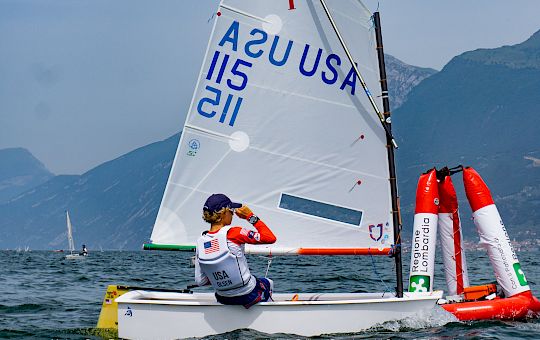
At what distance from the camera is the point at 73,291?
78.4 ft

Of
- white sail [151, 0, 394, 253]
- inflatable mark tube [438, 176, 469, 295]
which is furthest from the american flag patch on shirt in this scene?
inflatable mark tube [438, 176, 469, 295]

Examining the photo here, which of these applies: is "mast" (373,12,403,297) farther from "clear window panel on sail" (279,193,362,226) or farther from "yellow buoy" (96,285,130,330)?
"yellow buoy" (96,285,130,330)

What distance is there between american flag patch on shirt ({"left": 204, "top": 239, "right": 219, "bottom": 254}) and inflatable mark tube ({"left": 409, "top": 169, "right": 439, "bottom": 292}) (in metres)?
4.46

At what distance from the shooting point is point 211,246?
12.1 m

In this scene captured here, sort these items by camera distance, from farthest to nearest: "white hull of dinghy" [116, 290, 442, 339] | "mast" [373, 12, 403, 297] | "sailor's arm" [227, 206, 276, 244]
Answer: "mast" [373, 12, 403, 297] < "white hull of dinghy" [116, 290, 442, 339] < "sailor's arm" [227, 206, 276, 244]

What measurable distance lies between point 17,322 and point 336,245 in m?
6.33

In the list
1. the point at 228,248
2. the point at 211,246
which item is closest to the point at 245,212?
the point at 228,248

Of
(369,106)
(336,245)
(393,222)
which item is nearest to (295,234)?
(336,245)

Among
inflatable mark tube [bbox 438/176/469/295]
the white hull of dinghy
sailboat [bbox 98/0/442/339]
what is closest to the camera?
the white hull of dinghy

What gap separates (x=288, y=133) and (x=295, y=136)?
0.14 m

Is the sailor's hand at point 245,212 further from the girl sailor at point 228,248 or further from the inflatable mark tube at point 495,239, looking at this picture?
the inflatable mark tube at point 495,239

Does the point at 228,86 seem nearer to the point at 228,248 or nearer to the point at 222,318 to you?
the point at 228,248

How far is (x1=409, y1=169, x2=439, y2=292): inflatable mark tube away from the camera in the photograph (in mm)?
14984

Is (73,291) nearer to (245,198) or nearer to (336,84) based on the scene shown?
(245,198)
